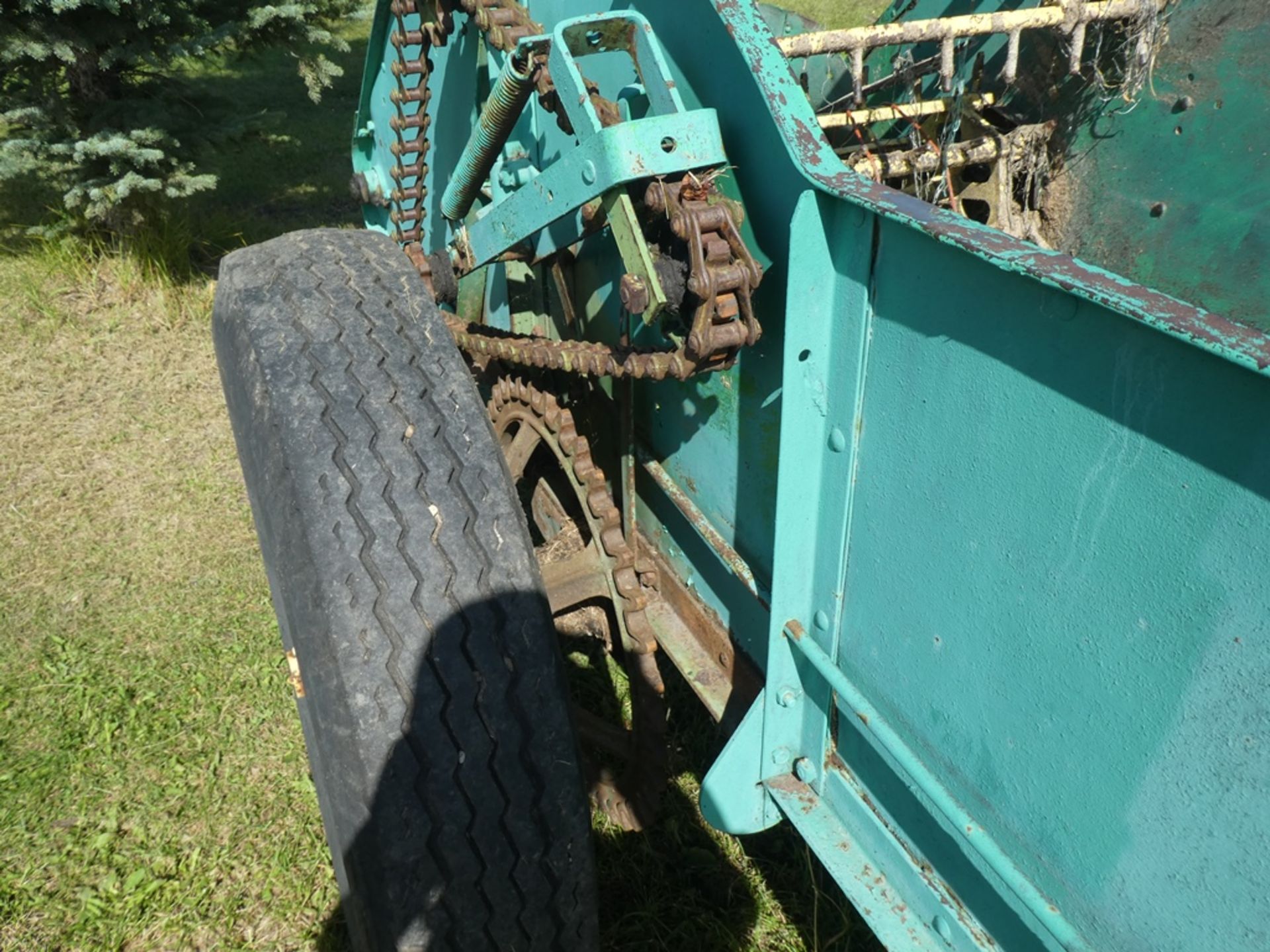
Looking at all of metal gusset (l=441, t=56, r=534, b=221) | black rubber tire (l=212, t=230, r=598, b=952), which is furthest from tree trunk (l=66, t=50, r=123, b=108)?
black rubber tire (l=212, t=230, r=598, b=952)

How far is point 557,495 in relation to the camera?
2801 millimetres

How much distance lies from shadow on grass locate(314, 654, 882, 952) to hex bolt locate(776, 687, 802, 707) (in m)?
0.89

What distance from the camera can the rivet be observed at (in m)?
1.45

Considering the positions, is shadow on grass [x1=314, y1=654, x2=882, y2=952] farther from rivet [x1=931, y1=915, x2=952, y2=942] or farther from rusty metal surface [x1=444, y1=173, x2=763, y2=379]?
rusty metal surface [x1=444, y1=173, x2=763, y2=379]

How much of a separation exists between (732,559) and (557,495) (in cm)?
102

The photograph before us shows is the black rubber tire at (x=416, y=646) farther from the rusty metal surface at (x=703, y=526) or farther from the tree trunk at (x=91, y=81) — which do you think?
the tree trunk at (x=91, y=81)

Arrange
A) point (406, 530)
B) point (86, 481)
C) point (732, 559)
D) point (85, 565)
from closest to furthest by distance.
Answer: point (406, 530), point (732, 559), point (85, 565), point (86, 481)

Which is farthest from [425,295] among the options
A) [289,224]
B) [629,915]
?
[289,224]

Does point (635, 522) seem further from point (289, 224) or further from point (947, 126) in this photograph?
point (289, 224)

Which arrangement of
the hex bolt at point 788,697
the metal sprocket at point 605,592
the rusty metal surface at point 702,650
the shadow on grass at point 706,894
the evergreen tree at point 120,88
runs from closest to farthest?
1. the hex bolt at point 788,697
2. the rusty metal surface at point 702,650
3. the metal sprocket at point 605,592
4. the shadow on grass at point 706,894
5. the evergreen tree at point 120,88

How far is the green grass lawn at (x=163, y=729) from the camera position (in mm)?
2494

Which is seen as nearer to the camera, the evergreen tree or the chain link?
the chain link

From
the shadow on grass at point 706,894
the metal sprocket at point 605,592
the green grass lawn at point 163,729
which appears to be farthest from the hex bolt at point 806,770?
the green grass lawn at point 163,729

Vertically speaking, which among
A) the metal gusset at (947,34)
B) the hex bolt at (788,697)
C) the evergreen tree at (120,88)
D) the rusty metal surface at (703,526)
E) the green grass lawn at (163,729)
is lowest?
the green grass lawn at (163,729)
